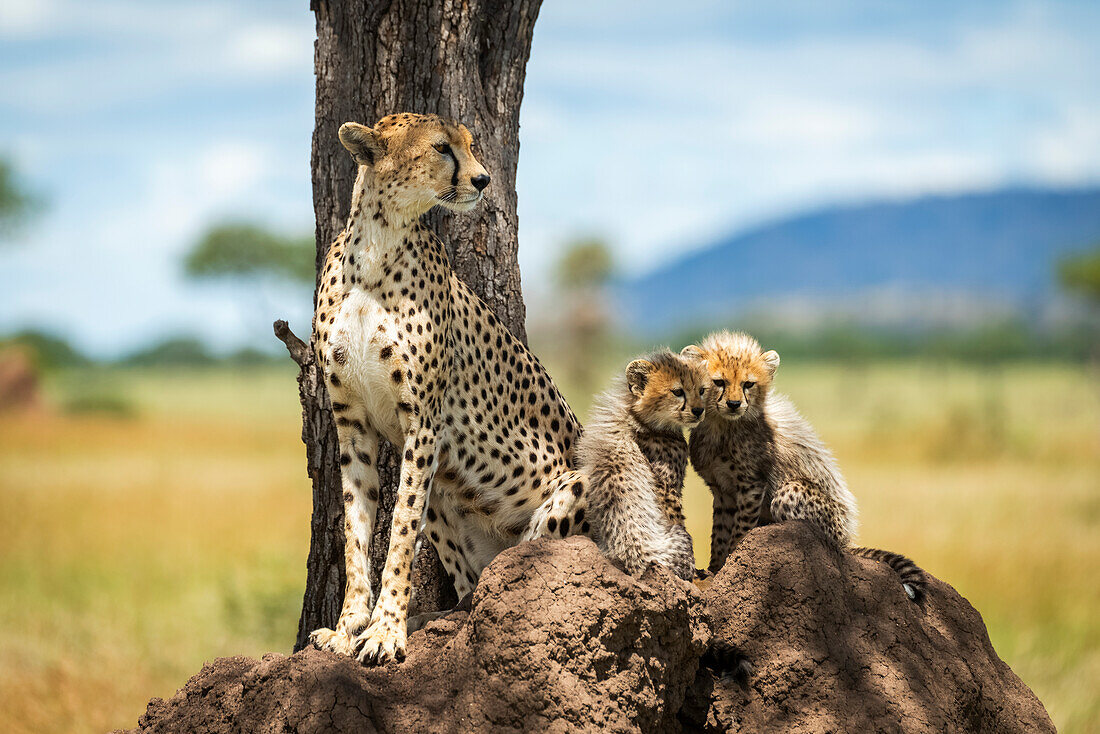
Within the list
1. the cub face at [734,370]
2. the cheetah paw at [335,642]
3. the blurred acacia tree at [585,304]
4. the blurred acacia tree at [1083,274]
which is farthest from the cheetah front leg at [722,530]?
the blurred acacia tree at [585,304]

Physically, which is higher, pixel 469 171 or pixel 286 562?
pixel 469 171

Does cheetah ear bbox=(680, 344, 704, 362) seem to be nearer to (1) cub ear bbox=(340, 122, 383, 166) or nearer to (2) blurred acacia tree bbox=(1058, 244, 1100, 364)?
(1) cub ear bbox=(340, 122, 383, 166)

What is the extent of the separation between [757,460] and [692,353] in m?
0.46

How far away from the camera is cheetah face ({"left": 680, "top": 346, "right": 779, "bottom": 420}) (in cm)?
337

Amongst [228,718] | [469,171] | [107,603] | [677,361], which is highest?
[469,171]

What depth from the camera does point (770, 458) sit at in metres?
3.44

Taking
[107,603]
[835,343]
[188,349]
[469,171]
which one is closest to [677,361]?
[469,171]

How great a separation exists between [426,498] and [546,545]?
477 millimetres

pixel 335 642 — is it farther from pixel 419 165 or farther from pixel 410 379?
pixel 419 165

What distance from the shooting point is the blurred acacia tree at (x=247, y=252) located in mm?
29906

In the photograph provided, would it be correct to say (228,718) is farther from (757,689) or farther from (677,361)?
(677,361)

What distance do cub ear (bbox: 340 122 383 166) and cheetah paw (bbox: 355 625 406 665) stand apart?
4.94 ft

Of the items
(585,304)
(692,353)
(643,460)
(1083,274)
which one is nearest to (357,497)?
(643,460)

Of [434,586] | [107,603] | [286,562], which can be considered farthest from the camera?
[107,603]
